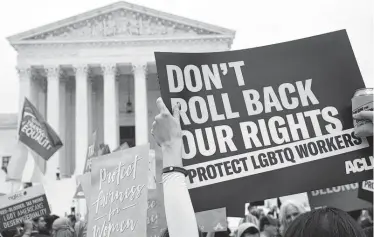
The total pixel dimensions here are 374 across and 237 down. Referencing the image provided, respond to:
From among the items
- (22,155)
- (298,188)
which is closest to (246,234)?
(298,188)

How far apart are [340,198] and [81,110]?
36.8 meters

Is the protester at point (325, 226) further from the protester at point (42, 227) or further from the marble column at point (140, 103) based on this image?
the marble column at point (140, 103)

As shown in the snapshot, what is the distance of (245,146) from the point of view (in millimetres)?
3473

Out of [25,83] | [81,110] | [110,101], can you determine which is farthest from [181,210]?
[25,83]

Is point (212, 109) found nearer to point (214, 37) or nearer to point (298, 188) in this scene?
point (298, 188)

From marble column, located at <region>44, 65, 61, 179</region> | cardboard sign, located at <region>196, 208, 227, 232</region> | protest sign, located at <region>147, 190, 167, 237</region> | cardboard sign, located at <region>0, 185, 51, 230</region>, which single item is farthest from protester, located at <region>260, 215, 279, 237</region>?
marble column, located at <region>44, 65, 61, 179</region>

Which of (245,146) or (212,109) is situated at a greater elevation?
(212,109)

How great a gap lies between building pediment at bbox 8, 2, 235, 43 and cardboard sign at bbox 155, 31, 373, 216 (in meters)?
40.4

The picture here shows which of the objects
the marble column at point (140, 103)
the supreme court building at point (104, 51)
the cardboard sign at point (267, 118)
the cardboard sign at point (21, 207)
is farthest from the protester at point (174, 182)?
the marble column at point (140, 103)

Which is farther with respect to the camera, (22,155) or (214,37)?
(214,37)

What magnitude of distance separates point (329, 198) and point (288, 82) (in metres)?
4.71

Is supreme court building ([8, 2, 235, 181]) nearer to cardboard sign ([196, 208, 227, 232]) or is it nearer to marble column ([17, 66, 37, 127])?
marble column ([17, 66, 37, 127])

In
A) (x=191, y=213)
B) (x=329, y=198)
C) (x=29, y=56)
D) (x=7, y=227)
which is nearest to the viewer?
(x=191, y=213)

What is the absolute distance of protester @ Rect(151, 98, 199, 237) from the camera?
7.95 feet
